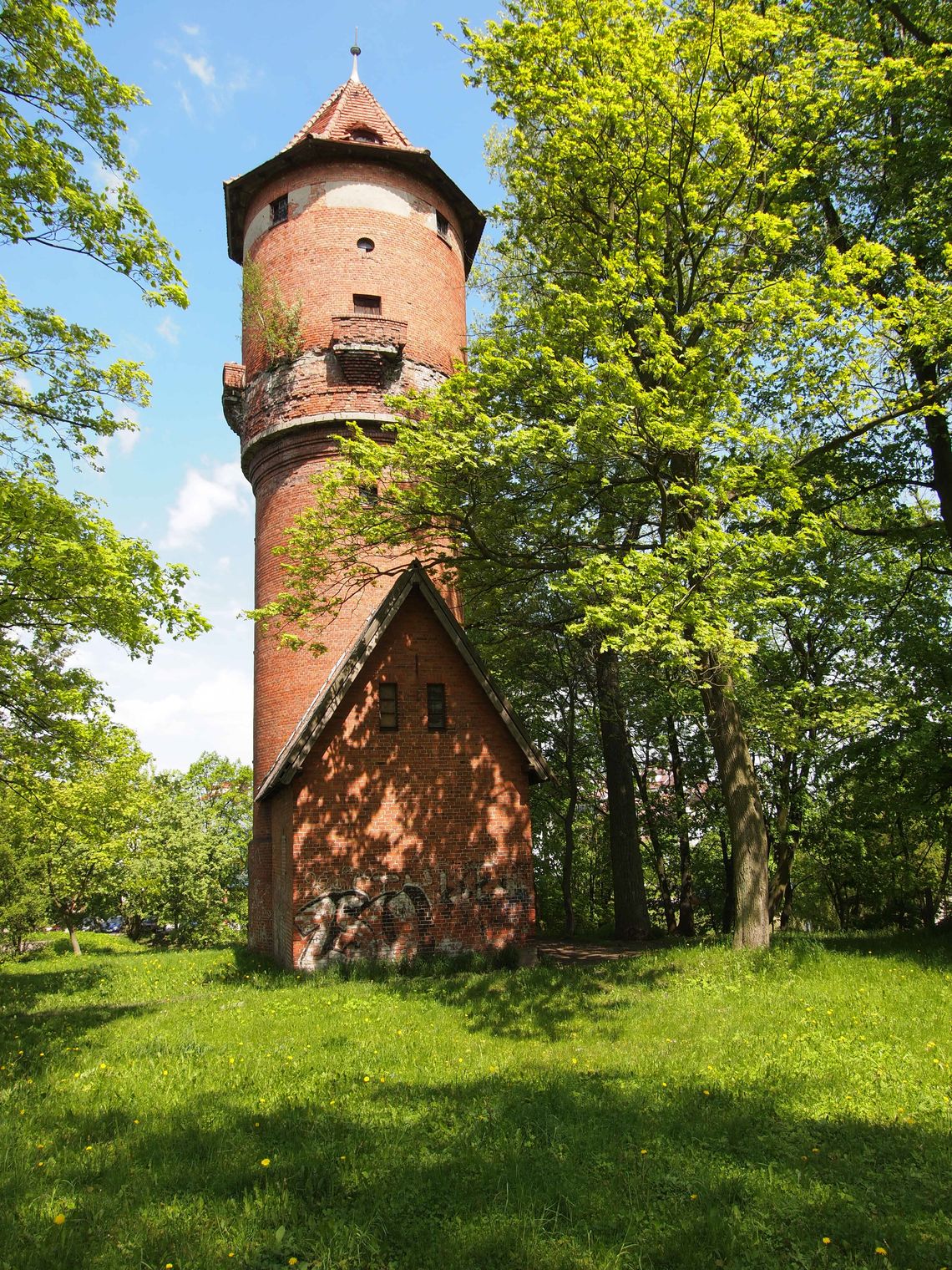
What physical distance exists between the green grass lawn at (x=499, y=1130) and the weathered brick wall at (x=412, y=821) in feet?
8.05

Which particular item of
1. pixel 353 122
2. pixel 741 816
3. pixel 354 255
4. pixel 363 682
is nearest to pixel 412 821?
pixel 363 682

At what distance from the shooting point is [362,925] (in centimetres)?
1285

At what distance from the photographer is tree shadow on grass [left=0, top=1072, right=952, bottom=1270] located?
4180mm

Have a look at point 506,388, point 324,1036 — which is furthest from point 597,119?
point 324,1036

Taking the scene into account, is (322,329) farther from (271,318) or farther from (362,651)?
(362,651)

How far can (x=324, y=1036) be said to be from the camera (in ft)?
28.2

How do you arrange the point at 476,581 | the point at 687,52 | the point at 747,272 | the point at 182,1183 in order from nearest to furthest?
the point at 182,1183 → the point at 687,52 → the point at 747,272 → the point at 476,581

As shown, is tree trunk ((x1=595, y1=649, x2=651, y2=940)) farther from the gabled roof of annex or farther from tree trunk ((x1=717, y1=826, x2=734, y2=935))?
the gabled roof of annex

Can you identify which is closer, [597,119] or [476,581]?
[597,119]

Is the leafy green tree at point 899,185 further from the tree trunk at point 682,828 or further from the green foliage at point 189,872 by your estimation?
the green foliage at point 189,872

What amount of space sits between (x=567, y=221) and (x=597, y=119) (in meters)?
1.68

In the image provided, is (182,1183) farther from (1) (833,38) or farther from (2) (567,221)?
(1) (833,38)

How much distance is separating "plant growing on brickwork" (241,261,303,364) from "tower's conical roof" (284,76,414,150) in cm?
299

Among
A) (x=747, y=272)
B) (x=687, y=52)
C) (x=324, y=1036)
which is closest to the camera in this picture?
(x=324, y=1036)
